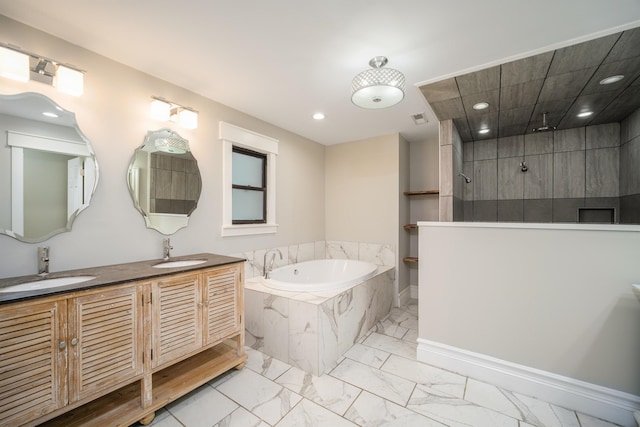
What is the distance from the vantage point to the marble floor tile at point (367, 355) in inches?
91.1

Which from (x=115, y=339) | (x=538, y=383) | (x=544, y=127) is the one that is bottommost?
(x=538, y=383)

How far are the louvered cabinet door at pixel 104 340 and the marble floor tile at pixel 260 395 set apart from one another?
68 centimetres

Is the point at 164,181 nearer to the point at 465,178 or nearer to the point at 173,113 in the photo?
the point at 173,113

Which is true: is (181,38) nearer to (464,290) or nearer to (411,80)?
(411,80)

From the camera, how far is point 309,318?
216cm

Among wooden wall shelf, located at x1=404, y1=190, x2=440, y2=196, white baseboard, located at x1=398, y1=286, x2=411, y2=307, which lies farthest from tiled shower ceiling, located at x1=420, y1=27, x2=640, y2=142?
white baseboard, located at x1=398, y1=286, x2=411, y2=307

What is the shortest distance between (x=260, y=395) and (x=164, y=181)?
1.91m

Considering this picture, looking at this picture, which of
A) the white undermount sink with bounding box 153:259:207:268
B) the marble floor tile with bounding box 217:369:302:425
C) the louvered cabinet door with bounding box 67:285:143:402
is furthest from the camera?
the white undermount sink with bounding box 153:259:207:268

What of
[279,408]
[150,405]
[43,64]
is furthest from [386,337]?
[43,64]

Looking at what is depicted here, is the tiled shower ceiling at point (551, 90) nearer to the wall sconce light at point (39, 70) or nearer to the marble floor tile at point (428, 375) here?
the marble floor tile at point (428, 375)

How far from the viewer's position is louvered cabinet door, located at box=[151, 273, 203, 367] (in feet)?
5.51

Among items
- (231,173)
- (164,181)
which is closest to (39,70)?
(164,181)

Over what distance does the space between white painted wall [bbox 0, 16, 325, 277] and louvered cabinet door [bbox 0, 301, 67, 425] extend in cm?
59

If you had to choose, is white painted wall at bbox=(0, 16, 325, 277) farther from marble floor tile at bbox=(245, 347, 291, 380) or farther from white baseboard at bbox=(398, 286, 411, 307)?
white baseboard at bbox=(398, 286, 411, 307)
